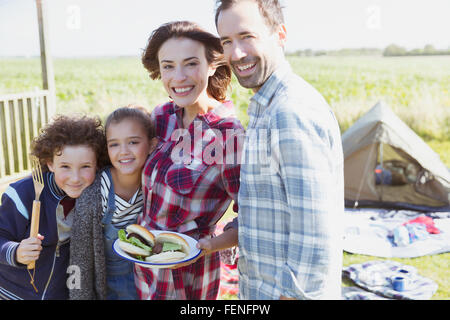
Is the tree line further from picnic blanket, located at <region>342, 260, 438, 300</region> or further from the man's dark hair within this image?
the man's dark hair

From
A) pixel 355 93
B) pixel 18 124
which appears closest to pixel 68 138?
pixel 18 124

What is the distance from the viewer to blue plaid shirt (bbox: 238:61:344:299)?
150cm

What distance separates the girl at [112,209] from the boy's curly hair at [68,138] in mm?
89

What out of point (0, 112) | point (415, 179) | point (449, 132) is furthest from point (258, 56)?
point (449, 132)

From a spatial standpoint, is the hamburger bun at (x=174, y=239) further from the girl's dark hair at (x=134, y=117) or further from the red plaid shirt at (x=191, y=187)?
the girl's dark hair at (x=134, y=117)

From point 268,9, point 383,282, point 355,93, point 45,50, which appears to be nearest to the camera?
point 268,9

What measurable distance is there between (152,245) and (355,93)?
16.6 metres

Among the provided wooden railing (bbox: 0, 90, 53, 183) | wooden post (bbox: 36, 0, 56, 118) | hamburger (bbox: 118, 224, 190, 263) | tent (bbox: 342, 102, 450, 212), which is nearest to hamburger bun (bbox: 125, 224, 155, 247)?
hamburger (bbox: 118, 224, 190, 263)

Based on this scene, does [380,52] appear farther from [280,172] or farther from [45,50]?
[280,172]

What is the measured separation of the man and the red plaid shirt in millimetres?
399

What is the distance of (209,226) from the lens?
7.50ft

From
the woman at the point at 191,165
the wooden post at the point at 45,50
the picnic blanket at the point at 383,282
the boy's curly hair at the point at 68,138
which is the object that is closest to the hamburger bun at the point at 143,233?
the woman at the point at 191,165

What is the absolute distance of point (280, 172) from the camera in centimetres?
158
